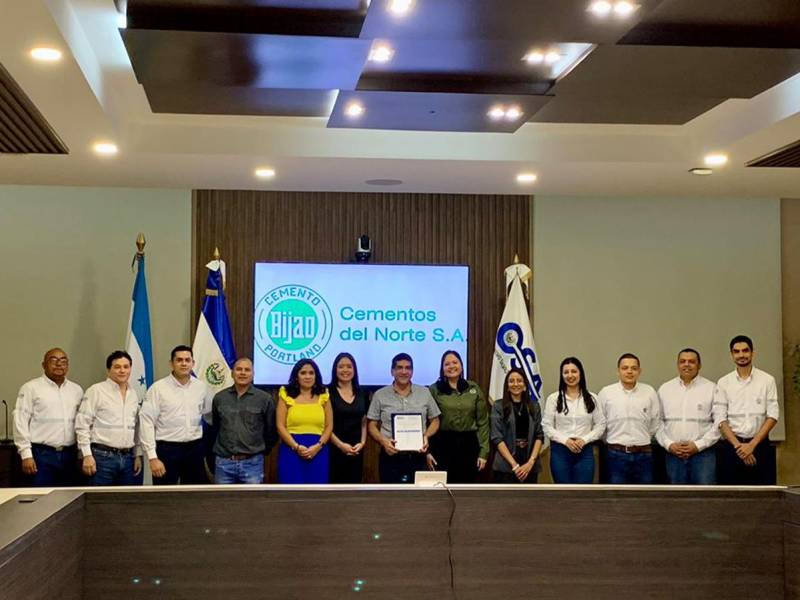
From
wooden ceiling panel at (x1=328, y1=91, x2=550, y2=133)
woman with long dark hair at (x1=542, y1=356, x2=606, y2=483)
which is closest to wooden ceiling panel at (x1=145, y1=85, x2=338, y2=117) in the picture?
wooden ceiling panel at (x1=328, y1=91, x2=550, y2=133)

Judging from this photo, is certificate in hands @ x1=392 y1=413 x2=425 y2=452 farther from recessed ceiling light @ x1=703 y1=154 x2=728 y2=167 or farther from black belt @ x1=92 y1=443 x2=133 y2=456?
recessed ceiling light @ x1=703 y1=154 x2=728 y2=167

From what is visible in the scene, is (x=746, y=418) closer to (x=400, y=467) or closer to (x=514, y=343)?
(x=514, y=343)

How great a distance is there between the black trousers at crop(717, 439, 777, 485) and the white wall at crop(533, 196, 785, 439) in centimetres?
154

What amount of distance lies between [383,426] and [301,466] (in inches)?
24.0

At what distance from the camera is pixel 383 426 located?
22.2 ft

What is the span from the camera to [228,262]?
8062 mm

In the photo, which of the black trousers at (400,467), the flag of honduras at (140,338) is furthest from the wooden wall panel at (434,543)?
the flag of honduras at (140,338)

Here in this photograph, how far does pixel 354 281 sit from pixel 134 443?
2.32 m

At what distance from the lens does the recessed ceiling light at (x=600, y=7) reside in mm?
4156

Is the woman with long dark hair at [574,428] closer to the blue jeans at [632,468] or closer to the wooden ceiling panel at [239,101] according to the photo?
the blue jeans at [632,468]

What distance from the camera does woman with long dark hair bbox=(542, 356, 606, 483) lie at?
6.58 meters

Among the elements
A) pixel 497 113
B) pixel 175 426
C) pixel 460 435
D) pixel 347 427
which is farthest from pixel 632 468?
pixel 175 426

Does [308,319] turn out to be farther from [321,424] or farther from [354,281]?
[321,424]

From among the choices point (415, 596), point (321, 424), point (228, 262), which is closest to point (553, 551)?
point (415, 596)
